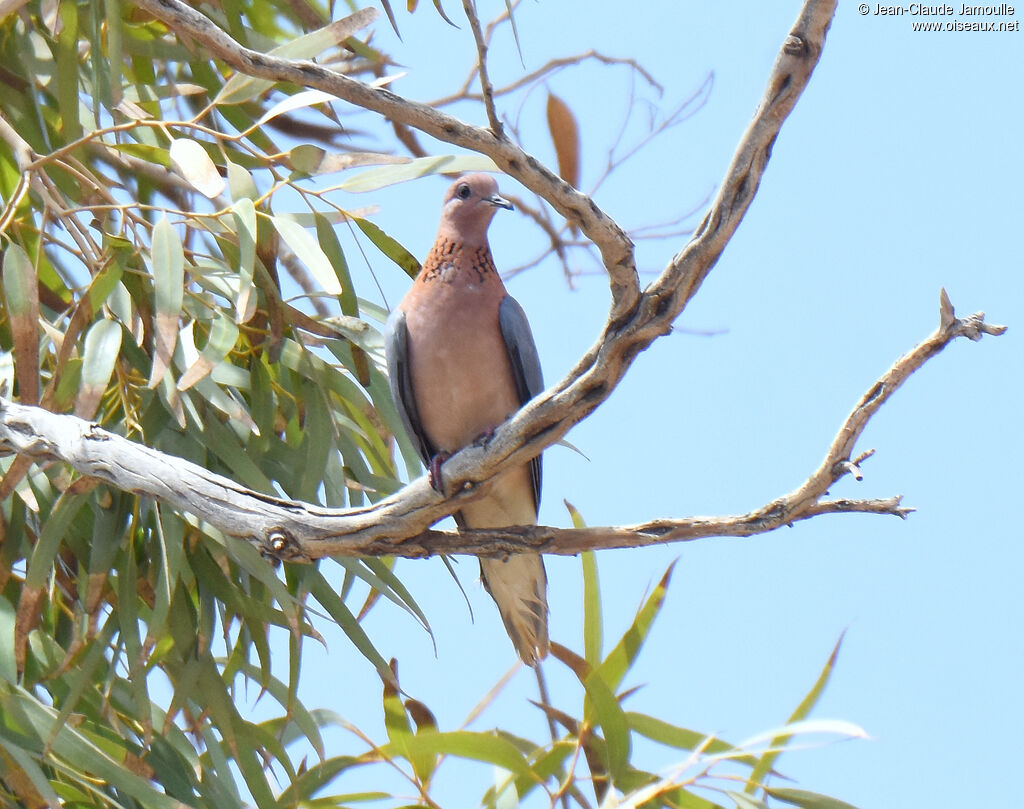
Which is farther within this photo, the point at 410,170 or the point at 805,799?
the point at 410,170

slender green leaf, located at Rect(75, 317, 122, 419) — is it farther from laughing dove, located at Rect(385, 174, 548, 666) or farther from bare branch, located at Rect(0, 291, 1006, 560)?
laughing dove, located at Rect(385, 174, 548, 666)

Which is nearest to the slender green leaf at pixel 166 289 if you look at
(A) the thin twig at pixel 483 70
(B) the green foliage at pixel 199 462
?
(B) the green foliage at pixel 199 462

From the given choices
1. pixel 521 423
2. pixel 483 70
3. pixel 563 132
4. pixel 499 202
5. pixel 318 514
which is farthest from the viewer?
pixel 563 132

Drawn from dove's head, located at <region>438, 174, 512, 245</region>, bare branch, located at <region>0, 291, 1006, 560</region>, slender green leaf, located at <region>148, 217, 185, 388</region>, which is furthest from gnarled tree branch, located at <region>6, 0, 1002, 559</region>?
dove's head, located at <region>438, 174, 512, 245</region>

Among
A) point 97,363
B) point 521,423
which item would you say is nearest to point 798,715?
point 521,423

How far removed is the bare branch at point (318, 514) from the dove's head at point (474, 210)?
0.75m

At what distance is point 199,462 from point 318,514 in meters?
0.74

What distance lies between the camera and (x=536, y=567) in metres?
3.08

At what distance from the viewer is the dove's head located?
291 cm

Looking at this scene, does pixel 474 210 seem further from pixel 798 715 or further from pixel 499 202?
pixel 798 715

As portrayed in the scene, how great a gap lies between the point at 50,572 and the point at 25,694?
306mm

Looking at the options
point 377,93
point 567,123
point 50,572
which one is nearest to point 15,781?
point 50,572

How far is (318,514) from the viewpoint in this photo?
7.88ft

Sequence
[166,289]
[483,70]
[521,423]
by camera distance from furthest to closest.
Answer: [166,289] → [521,423] → [483,70]
